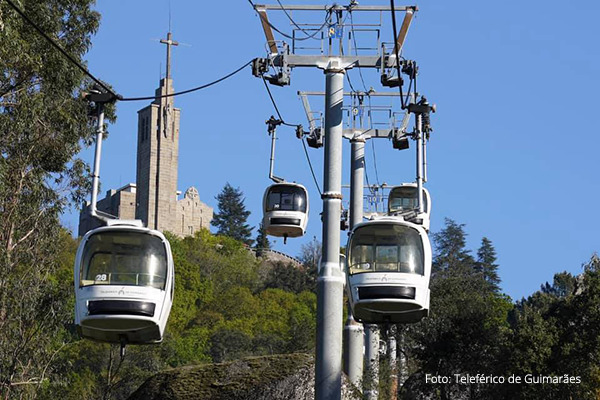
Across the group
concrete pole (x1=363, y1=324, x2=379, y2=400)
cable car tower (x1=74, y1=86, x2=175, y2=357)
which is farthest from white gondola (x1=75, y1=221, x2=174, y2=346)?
concrete pole (x1=363, y1=324, x2=379, y2=400)

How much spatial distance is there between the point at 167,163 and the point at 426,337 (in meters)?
141

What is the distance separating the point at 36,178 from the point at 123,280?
20.5 meters

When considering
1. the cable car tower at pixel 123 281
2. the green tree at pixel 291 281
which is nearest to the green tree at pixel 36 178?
the cable car tower at pixel 123 281

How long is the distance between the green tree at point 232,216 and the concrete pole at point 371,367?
480ft

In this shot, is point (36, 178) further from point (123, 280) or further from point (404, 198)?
point (123, 280)

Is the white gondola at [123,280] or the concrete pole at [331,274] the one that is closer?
the concrete pole at [331,274]

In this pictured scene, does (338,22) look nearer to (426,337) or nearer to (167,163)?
(426,337)

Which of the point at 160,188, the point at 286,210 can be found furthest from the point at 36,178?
the point at 160,188

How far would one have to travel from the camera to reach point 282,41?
2417cm

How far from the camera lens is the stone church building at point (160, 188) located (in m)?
176

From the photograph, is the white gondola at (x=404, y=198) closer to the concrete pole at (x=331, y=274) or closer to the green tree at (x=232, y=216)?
the concrete pole at (x=331, y=274)

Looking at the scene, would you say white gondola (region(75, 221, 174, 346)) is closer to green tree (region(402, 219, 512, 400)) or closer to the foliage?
green tree (region(402, 219, 512, 400))

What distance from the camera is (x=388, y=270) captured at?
21125 millimetres

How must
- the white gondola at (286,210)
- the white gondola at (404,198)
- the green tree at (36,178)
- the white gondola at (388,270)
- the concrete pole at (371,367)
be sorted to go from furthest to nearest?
the white gondola at (404,198)
the green tree at (36,178)
the white gondola at (286,210)
the concrete pole at (371,367)
the white gondola at (388,270)
